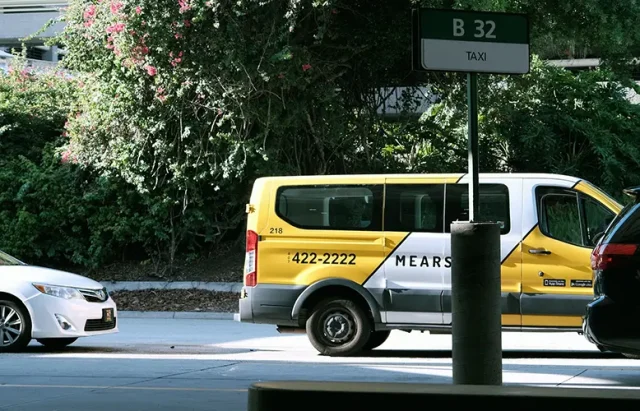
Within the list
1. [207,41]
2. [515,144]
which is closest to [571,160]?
[515,144]

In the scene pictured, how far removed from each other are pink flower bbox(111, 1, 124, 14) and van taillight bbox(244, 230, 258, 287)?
27.1 feet

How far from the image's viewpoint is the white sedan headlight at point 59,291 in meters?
12.6

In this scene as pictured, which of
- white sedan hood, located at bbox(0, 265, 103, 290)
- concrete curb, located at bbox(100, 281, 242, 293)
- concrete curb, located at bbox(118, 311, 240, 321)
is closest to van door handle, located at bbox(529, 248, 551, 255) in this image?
white sedan hood, located at bbox(0, 265, 103, 290)

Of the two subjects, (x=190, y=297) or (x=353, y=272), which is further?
(x=190, y=297)

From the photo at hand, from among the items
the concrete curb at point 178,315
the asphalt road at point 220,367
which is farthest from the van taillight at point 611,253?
the concrete curb at point 178,315

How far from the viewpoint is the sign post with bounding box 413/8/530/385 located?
603cm

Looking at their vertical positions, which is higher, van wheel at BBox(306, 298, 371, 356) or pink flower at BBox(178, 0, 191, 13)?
pink flower at BBox(178, 0, 191, 13)

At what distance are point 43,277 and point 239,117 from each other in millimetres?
8442

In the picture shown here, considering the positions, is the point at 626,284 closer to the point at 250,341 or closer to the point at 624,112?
the point at 250,341

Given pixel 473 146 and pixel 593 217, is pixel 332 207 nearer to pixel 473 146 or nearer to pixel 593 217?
pixel 593 217

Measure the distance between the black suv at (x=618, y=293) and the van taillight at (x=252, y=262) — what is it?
4.85 m

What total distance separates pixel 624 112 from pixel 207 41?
9403 millimetres

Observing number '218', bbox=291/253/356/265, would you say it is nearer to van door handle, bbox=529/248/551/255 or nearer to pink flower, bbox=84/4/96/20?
van door handle, bbox=529/248/551/255

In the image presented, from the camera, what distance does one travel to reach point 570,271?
12266 millimetres
